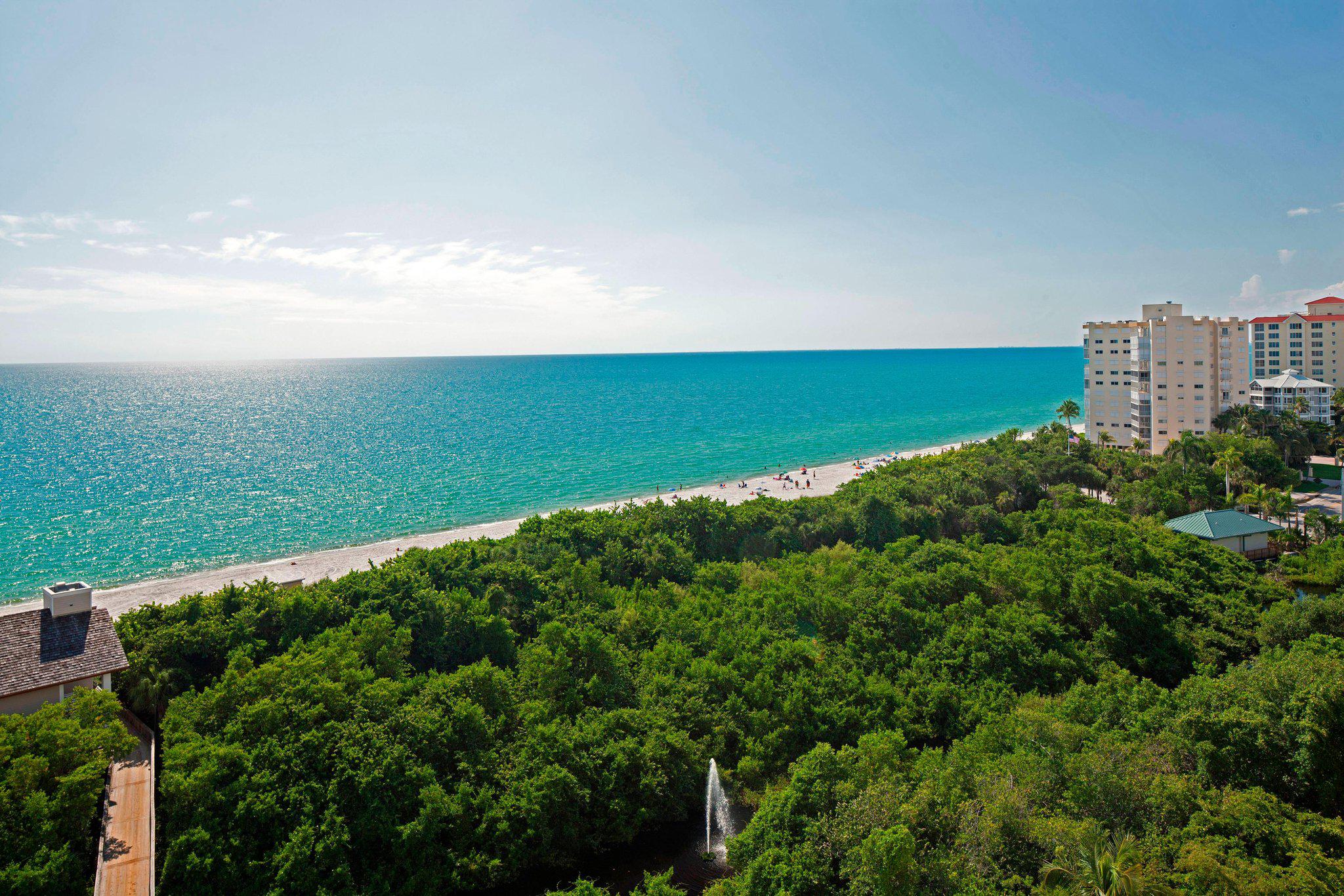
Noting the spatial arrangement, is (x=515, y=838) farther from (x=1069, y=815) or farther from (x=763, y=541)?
(x=763, y=541)

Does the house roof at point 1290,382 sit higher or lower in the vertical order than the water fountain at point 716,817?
higher

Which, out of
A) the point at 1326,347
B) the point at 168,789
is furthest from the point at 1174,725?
the point at 1326,347

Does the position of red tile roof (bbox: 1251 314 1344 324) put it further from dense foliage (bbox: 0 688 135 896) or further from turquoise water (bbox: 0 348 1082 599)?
dense foliage (bbox: 0 688 135 896)

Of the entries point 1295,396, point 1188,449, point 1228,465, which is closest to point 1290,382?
point 1295,396

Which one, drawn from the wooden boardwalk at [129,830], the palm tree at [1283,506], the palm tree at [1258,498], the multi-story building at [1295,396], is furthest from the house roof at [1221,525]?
the wooden boardwalk at [129,830]

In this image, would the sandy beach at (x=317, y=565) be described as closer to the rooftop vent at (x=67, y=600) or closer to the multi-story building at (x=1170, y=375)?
the rooftop vent at (x=67, y=600)

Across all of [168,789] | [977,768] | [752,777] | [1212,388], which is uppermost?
[1212,388]

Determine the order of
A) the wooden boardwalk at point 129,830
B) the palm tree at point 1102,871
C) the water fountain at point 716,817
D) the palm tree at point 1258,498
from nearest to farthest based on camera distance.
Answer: the palm tree at point 1102,871 → the wooden boardwalk at point 129,830 → the water fountain at point 716,817 → the palm tree at point 1258,498
